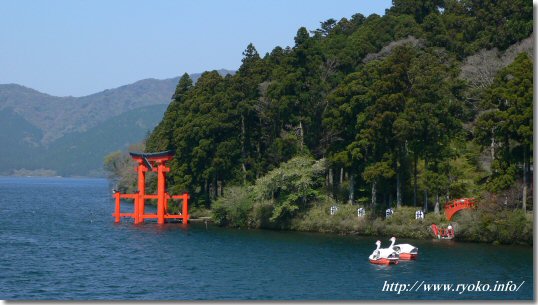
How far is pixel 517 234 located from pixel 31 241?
28462 millimetres

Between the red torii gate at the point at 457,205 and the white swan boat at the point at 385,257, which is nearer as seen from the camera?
the white swan boat at the point at 385,257

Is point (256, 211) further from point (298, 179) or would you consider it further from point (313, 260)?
point (313, 260)

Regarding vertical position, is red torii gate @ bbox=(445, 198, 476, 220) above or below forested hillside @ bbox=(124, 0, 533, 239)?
below

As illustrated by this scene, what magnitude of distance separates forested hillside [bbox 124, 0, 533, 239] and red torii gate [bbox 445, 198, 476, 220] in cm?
74

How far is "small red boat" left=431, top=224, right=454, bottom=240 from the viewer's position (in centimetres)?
5516

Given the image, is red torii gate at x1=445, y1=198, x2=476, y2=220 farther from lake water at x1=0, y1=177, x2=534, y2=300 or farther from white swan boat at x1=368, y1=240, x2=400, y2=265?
white swan boat at x1=368, y1=240, x2=400, y2=265

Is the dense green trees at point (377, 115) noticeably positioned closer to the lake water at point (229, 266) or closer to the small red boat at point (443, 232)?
the small red boat at point (443, 232)

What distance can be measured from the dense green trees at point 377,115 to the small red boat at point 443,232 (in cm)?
224

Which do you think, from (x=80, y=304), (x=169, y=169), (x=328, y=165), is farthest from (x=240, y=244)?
(x=80, y=304)

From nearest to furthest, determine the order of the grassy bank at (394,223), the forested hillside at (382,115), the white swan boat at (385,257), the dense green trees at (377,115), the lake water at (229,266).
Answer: the lake water at (229,266), the white swan boat at (385,257), the grassy bank at (394,223), the forested hillside at (382,115), the dense green trees at (377,115)

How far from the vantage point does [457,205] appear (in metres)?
56.3

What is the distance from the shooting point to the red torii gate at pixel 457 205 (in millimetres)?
55594

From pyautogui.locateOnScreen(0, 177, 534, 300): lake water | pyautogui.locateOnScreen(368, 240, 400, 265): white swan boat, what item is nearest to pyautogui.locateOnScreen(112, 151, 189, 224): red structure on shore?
pyautogui.locateOnScreen(0, 177, 534, 300): lake water

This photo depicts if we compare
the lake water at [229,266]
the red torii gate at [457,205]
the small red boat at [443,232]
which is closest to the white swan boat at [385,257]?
the lake water at [229,266]
